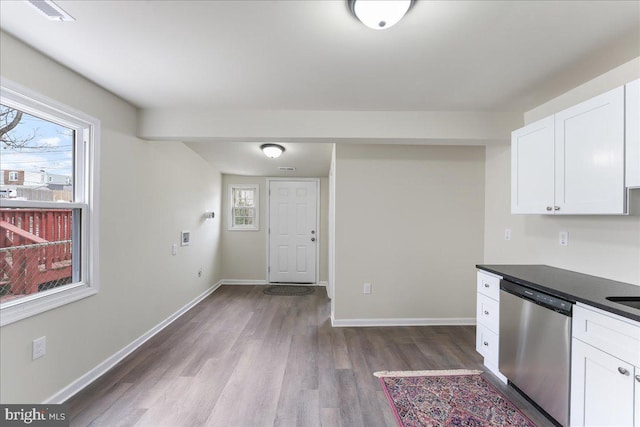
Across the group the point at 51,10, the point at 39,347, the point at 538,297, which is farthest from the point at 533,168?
the point at 39,347

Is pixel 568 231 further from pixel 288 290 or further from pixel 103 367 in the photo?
pixel 288 290

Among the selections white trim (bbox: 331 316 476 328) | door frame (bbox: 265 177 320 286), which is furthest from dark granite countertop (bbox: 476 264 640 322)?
door frame (bbox: 265 177 320 286)

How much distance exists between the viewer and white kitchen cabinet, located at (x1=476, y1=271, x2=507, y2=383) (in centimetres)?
234

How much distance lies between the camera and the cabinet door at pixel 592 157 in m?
1.70

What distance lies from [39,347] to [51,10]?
6.53 feet

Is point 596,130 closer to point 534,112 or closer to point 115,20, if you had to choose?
point 534,112

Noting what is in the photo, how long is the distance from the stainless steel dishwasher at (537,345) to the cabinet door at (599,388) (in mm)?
54

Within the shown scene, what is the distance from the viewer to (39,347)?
6.15ft

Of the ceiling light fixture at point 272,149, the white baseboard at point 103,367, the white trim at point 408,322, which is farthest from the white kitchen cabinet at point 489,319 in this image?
the white baseboard at point 103,367

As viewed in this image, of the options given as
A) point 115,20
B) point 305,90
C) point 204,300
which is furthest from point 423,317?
point 115,20

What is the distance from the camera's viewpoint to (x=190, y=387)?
87.8 inches

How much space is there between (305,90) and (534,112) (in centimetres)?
222

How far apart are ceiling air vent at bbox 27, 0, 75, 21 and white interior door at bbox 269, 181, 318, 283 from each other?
13.8ft

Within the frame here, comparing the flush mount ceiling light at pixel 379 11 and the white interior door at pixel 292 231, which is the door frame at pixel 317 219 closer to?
the white interior door at pixel 292 231
